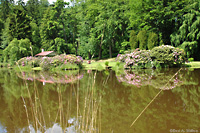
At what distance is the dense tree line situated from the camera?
19859 mm

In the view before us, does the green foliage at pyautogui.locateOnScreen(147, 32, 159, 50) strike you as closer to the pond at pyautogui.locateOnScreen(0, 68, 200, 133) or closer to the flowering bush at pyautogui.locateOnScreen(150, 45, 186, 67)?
the flowering bush at pyautogui.locateOnScreen(150, 45, 186, 67)

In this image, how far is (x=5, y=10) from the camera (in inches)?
1553

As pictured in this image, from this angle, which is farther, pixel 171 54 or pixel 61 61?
pixel 61 61

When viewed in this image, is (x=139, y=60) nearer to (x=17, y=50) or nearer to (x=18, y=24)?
(x=17, y=50)

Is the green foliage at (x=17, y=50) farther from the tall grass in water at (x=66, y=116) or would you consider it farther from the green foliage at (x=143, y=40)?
the tall grass in water at (x=66, y=116)

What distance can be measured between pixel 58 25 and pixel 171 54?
71.5 ft

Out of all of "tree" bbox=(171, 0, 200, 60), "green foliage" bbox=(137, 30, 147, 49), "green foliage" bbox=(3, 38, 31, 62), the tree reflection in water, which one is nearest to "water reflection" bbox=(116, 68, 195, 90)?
the tree reflection in water

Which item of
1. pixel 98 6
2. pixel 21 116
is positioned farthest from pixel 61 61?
pixel 98 6

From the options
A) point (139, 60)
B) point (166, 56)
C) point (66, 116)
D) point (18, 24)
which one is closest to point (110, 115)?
point (66, 116)

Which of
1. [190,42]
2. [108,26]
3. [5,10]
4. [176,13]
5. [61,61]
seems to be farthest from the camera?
[5,10]

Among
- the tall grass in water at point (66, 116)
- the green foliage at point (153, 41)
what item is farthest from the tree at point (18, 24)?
the tall grass in water at point (66, 116)

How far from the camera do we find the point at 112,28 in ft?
85.3

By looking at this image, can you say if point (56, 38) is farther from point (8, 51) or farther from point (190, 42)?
point (190, 42)

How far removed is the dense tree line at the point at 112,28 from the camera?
65.2 ft
